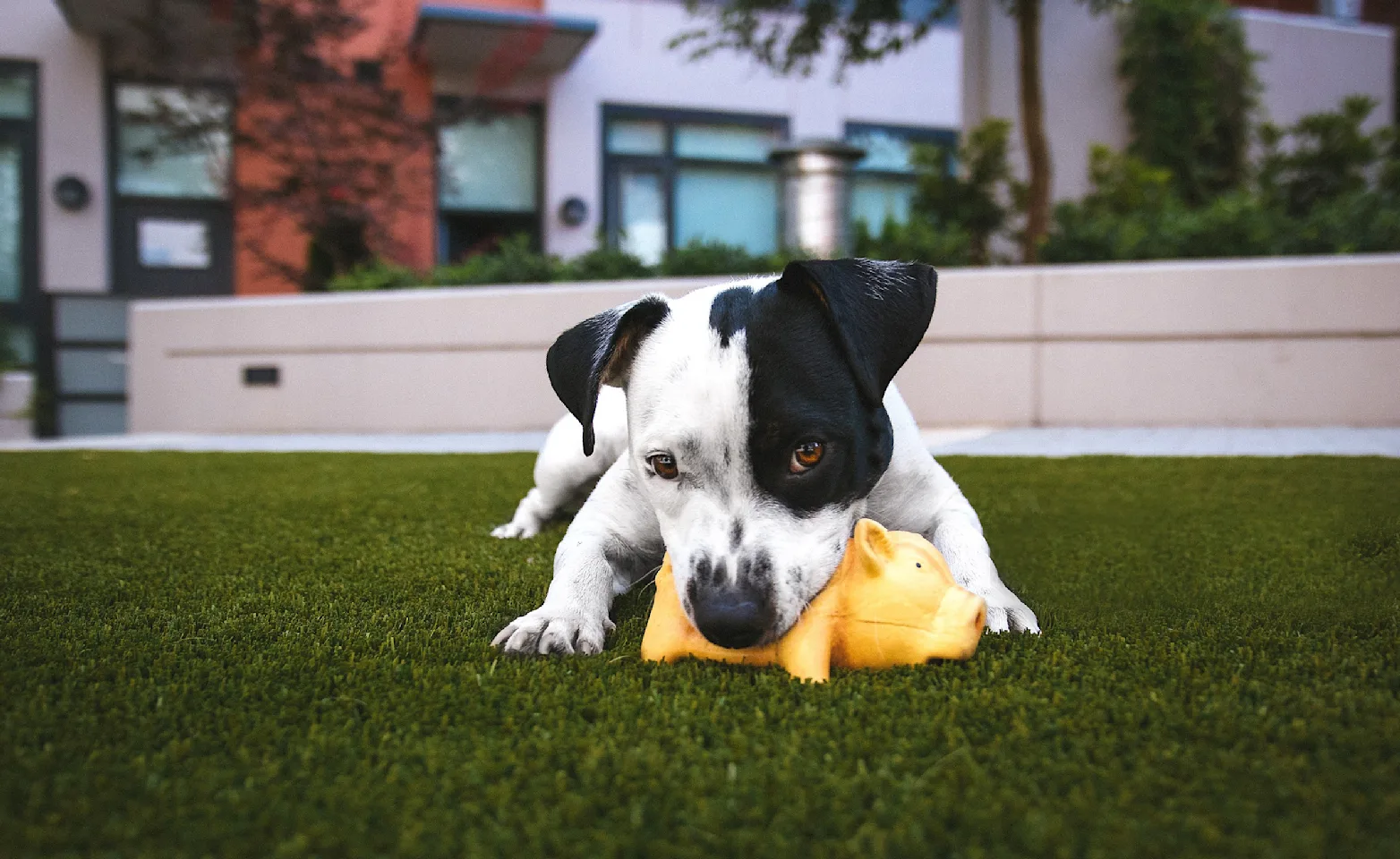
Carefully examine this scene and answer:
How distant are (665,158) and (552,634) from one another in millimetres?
13579

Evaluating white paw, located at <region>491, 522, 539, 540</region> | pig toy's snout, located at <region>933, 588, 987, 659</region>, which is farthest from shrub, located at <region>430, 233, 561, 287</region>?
→ pig toy's snout, located at <region>933, 588, 987, 659</region>

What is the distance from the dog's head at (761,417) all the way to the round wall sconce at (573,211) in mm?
12141

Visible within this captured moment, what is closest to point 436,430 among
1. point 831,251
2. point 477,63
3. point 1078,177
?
point 831,251

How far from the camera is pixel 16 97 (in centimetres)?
1288

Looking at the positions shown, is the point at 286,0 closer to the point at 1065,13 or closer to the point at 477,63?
the point at 477,63

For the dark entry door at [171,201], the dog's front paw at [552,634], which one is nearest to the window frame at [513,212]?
the dark entry door at [171,201]

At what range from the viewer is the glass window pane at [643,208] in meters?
14.9

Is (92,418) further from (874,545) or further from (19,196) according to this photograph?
(874,545)

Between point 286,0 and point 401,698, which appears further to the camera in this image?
point 286,0

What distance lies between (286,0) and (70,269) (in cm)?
452

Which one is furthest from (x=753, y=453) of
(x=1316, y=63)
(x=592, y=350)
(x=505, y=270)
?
(x=1316, y=63)

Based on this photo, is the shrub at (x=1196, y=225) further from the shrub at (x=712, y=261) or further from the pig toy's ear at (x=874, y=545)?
the pig toy's ear at (x=874, y=545)

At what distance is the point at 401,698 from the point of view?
1.71 metres

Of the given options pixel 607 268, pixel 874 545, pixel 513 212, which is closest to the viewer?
pixel 874 545
